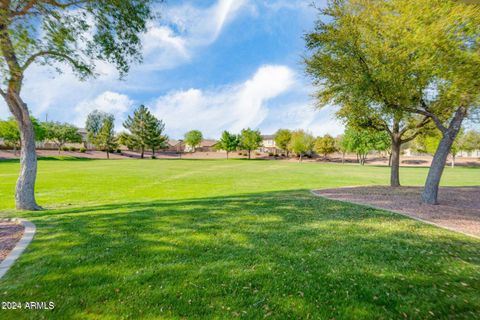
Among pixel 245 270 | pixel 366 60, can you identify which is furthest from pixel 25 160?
pixel 366 60

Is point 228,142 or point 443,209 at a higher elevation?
point 228,142

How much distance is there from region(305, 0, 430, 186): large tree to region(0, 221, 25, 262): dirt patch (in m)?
12.2

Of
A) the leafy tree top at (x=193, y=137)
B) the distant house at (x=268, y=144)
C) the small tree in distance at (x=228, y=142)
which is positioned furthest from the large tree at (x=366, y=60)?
the distant house at (x=268, y=144)

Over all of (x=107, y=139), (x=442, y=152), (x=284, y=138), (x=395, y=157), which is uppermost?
(x=284, y=138)

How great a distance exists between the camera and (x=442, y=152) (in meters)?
8.79

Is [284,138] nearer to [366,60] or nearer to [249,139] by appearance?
[249,139]

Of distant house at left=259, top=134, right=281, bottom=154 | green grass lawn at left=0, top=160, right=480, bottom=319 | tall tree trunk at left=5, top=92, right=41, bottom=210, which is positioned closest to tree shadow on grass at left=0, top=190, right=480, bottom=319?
green grass lawn at left=0, top=160, right=480, bottom=319

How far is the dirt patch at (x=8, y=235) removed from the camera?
455 cm

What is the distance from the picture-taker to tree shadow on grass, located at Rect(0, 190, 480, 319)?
2766 mm

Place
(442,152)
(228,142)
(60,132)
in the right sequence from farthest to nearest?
(228,142) < (60,132) < (442,152)

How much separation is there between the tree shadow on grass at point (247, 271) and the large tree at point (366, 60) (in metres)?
5.76

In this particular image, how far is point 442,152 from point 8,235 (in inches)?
587

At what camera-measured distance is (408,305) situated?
2836mm

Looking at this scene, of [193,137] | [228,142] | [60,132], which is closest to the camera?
[60,132]
